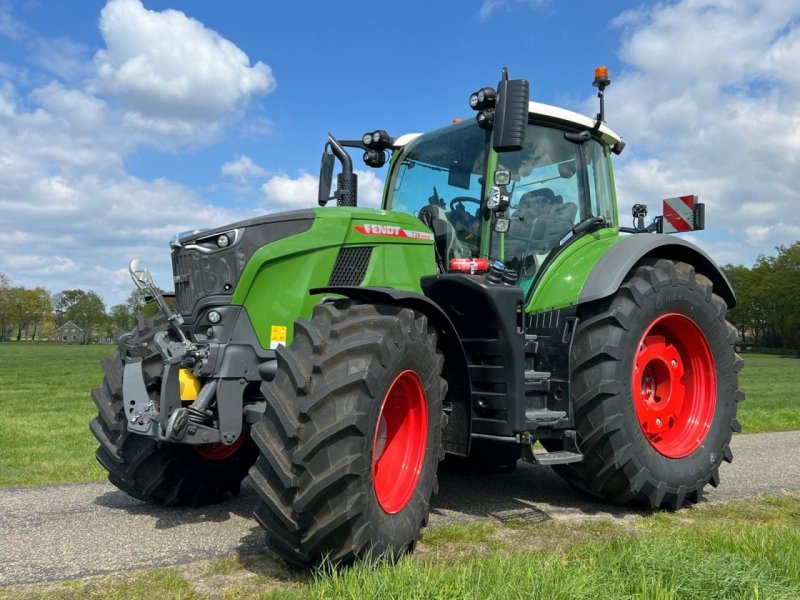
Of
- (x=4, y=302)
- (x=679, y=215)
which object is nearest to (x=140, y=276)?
(x=679, y=215)

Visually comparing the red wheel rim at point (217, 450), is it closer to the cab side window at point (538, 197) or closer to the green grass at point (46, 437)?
the green grass at point (46, 437)

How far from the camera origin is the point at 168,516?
15.7 feet

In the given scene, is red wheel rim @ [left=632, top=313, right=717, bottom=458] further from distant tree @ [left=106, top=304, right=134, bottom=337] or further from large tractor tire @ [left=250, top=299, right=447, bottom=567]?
distant tree @ [left=106, top=304, right=134, bottom=337]

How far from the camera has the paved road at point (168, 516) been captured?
3.82 metres

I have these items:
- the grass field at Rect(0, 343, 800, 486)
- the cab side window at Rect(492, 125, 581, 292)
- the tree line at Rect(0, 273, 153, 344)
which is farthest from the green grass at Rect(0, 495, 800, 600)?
the tree line at Rect(0, 273, 153, 344)

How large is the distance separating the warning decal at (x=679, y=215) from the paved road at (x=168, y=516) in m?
2.29

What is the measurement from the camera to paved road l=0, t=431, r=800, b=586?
382cm

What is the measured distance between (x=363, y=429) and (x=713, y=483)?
138 inches

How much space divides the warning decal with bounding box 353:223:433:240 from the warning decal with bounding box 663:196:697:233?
2892 mm

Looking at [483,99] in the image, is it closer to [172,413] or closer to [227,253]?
[227,253]

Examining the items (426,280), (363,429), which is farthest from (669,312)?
(363,429)

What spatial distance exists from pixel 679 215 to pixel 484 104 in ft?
9.20

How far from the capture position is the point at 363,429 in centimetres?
336

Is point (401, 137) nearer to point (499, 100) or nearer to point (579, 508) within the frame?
point (499, 100)
